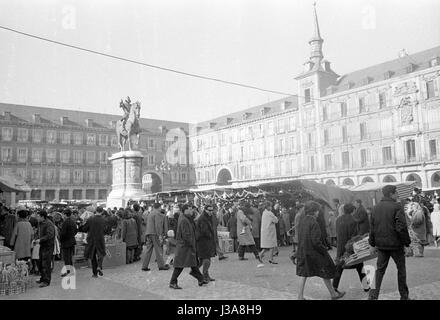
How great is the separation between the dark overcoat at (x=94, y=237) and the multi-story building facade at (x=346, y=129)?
28.3 meters

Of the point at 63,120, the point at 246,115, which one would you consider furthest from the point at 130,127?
the point at 63,120

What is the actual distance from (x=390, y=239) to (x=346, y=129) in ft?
134

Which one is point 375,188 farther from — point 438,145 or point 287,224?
point 438,145

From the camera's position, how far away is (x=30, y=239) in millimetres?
9234

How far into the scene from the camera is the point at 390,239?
6.14 m

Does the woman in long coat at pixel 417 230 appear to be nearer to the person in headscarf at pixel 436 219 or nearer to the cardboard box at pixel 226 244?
the person in headscarf at pixel 436 219

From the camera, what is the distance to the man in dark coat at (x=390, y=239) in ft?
20.0

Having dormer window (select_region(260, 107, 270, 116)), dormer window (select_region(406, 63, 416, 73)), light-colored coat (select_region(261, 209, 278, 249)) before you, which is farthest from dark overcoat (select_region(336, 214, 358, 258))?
dormer window (select_region(260, 107, 270, 116))

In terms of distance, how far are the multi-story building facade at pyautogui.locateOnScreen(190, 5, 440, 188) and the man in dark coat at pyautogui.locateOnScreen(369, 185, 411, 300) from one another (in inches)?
1169

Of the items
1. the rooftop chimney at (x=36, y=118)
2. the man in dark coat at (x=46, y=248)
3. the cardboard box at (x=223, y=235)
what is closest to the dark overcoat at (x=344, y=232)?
the man in dark coat at (x=46, y=248)

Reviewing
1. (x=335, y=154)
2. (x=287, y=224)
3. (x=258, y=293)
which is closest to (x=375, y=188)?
(x=287, y=224)

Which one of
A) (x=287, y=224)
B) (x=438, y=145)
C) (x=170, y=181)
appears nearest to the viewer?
(x=287, y=224)

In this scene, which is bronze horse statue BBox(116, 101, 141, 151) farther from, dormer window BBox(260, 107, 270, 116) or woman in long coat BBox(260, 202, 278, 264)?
dormer window BBox(260, 107, 270, 116)

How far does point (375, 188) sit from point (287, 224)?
609 centimetres
